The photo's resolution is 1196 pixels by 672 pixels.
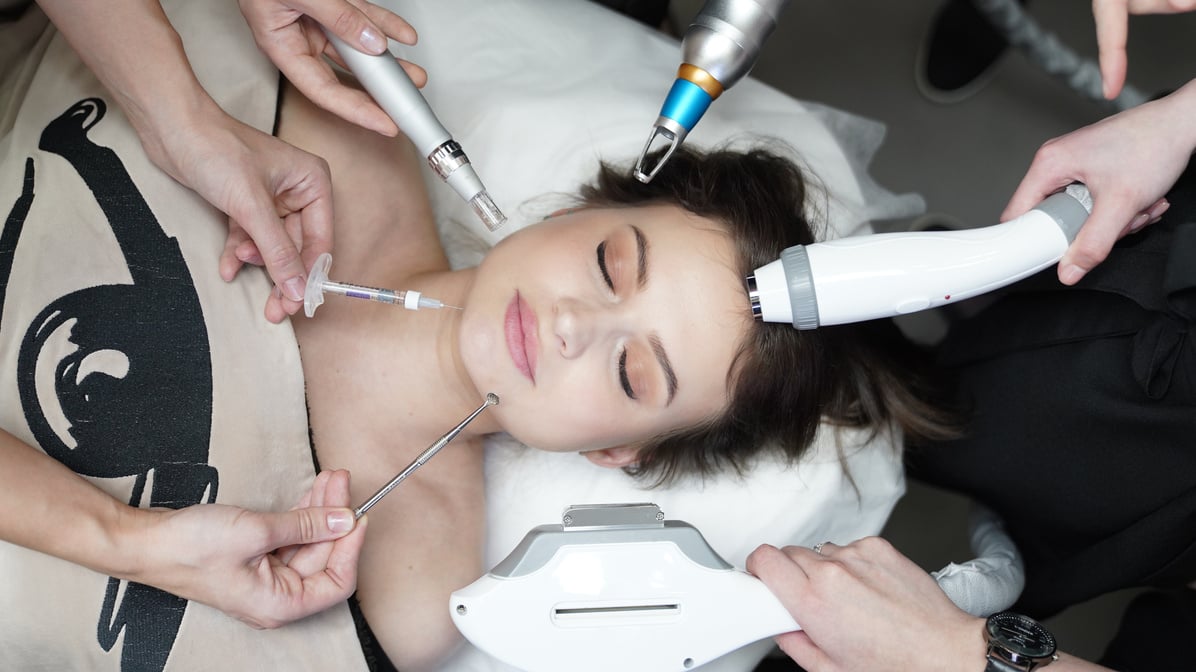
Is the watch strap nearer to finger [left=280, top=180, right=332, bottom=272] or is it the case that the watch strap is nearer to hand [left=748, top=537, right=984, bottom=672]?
hand [left=748, top=537, right=984, bottom=672]

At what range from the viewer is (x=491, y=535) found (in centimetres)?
157

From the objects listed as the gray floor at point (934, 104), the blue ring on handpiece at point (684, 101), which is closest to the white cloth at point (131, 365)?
the blue ring on handpiece at point (684, 101)

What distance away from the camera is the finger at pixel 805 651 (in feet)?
3.82

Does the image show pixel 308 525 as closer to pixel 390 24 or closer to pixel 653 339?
pixel 653 339

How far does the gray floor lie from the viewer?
2414 mm

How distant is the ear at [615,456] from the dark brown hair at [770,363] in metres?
0.02

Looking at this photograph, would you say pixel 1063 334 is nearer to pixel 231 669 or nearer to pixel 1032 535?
pixel 1032 535

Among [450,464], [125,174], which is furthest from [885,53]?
[125,174]

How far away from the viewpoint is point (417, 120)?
1181 mm

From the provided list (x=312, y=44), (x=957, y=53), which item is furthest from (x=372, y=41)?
(x=957, y=53)

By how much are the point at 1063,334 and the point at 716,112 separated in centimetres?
72

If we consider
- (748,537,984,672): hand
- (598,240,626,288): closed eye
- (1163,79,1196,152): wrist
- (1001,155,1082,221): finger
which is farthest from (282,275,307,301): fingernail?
(1163,79,1196,152): wrist

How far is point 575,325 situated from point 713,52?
15.4 inches

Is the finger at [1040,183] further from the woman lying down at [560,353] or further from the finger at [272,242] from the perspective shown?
the finger at [272,242]
